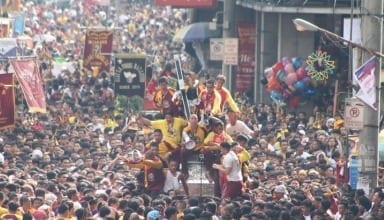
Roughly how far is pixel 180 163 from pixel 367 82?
2.97m

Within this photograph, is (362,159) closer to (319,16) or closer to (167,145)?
(167,145)

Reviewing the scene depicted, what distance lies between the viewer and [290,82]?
41031 millimetres

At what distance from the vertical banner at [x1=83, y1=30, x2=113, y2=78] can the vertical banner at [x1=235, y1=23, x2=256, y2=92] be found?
3.15 metres

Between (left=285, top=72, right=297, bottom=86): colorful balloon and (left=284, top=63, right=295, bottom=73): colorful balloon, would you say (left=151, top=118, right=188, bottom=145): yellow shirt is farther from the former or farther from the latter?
(left=284, top=63, right=295, bottom=73): colorful balloon

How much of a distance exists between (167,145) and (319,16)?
15.4 metres

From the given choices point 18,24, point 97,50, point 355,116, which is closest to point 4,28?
point 97,50

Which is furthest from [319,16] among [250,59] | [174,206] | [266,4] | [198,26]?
[174,206]

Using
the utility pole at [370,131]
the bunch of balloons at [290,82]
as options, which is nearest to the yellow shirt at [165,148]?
the utility pole at [370,131]

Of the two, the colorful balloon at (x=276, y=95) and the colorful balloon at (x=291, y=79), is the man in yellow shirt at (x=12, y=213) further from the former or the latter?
the colorful balloon at (x=276, y=95)

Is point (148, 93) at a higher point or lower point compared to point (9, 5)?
lower

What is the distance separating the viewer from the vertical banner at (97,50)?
153 ft

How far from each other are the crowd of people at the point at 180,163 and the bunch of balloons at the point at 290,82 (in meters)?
0.46

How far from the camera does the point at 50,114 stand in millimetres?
40312

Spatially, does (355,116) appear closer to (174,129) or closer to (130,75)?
(174,129)
